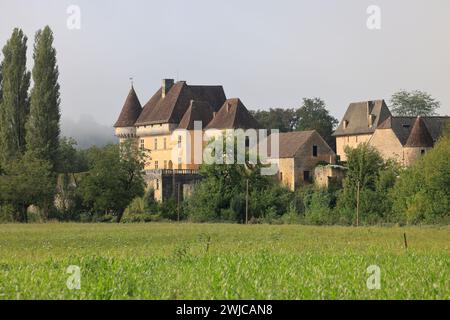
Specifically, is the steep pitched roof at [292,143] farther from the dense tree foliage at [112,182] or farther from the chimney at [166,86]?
the chimney at [166,86]

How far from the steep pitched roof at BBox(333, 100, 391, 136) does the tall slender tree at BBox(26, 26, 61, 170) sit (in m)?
38.5

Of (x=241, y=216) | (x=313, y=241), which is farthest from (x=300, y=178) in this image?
(x=313, y=241)

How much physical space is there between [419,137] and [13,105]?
107 ft

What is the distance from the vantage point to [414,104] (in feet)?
423

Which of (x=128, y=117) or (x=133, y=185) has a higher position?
(x=128, y=117)

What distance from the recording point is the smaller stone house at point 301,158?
7538 centimetres

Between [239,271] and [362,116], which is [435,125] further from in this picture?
[239,271]

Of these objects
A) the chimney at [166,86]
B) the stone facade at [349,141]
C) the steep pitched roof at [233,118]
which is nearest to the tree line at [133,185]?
the steep pitched roof at [233,118]

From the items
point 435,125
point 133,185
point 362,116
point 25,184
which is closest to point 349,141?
point 362,116

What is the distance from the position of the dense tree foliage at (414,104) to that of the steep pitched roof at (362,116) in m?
33.4

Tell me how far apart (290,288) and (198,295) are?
204cm

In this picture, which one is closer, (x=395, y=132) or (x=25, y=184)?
(x=25, y=184)

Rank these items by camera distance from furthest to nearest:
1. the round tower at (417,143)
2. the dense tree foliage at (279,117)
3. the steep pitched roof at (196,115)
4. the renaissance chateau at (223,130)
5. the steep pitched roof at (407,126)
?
the dense tree foliage at (279,117), the steep pitched roof at (196,115), the steep pitched roof at (407,126), the round tower at (417,143), the renaissance chateau at (223,130)
